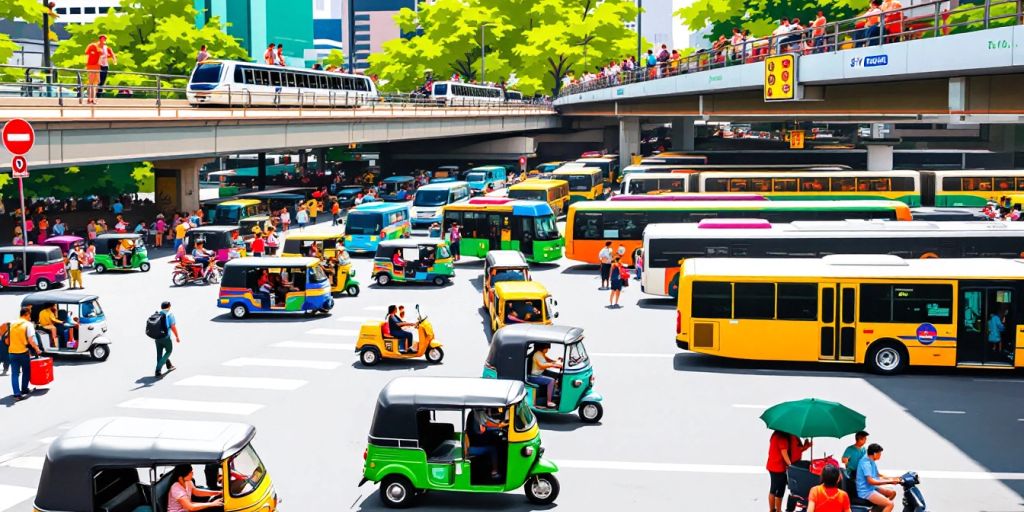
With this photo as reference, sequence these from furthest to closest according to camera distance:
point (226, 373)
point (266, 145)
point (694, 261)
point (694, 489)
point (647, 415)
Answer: point (266, 145)
point (694, 261)
point (226, 373)
point (647, 415)
point (694, 489)

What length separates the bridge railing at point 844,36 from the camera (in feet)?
74.8

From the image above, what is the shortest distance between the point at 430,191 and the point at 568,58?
51.9m

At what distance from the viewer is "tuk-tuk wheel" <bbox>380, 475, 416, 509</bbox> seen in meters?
14.5

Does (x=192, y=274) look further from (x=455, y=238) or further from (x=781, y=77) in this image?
(x=781, y=77)

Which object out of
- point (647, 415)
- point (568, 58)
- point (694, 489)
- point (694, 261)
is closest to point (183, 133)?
point (694, 261)

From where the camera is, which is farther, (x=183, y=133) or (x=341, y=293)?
(x=183, y=133)

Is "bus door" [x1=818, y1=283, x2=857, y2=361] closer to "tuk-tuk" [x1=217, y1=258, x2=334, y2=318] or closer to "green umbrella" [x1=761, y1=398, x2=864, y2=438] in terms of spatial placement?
"green umbrella" [x1=761, y1=398, x2=864, y2=438]

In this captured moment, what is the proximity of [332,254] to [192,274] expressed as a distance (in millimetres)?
4645

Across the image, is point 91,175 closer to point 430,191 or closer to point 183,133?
point 430,191

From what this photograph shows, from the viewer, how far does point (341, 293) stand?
3425cm

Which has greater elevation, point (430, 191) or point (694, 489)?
point (430, 191)

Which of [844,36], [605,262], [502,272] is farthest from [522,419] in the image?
[844,36]

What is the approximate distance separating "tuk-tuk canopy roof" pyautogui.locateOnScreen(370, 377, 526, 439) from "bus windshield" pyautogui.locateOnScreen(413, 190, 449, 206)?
44.0 metres

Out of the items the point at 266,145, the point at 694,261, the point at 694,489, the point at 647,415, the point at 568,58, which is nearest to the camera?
the point at 694,489
